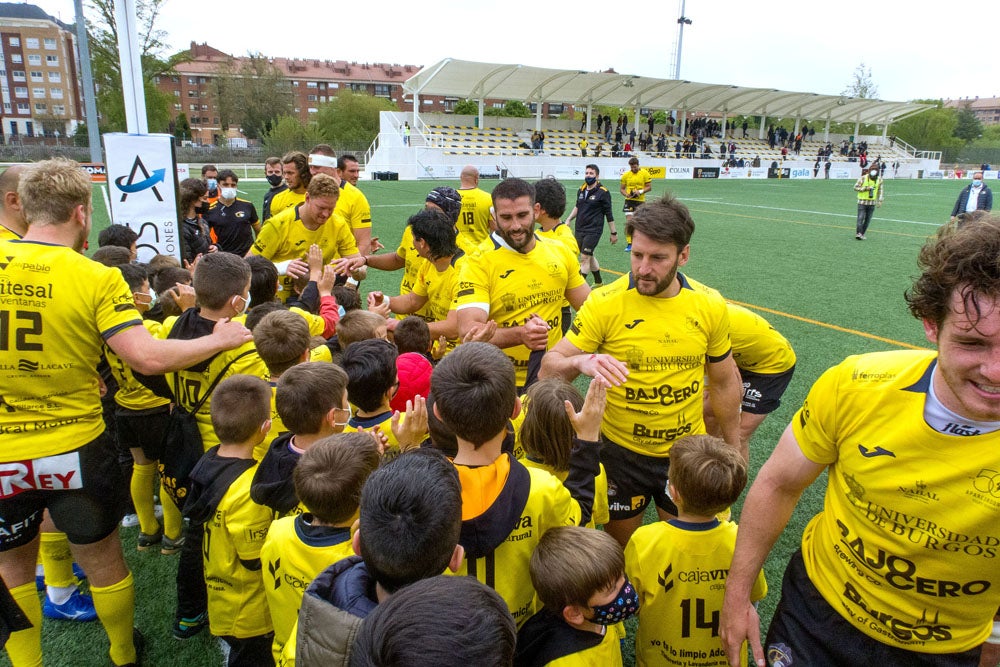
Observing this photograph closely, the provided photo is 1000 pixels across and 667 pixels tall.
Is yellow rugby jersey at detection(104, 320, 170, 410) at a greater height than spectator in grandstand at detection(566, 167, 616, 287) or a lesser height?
lesser

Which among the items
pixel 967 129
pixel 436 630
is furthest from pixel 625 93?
pixel 967 129

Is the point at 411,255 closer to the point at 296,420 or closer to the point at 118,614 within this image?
the point at 296,420

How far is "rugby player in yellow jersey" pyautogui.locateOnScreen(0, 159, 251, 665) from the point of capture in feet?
7.80

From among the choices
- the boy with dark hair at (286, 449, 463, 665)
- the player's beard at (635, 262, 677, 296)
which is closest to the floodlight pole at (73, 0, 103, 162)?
the player's beard at (635, 262, 677, 296)

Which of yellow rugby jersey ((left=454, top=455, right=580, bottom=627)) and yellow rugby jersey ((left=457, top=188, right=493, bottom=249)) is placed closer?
yellow rugby jersey ((left=454, top=455, right=580, bottom=627))

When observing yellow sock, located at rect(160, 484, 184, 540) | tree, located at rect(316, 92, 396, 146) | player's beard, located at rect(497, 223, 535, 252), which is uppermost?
tree, located at rect(316, 92, 396, 146)

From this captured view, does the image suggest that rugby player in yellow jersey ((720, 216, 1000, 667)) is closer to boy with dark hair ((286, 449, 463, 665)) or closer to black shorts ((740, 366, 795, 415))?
boy with dark hair ((286, 449, 463, 665))

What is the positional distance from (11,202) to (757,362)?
424cm

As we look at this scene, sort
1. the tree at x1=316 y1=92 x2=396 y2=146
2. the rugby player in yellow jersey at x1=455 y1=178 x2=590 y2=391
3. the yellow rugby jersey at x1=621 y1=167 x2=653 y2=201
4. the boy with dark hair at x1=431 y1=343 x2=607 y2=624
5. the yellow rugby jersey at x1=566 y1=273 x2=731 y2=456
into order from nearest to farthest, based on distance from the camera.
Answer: the boy with dark hair at x1=431 y1=343 x2=607 y2=624 < the yellow rugby jersey at x1=566 y1=273 x2=731 y2=456 < the rugby player in yellow jersey at x1=455 y1=178 x2=590 y2=391 < the yellow rugby jersey at x1=621 y1=167 x2=653 y2=201 < the tree at x1=316 y1=92 x2=396 y2=146

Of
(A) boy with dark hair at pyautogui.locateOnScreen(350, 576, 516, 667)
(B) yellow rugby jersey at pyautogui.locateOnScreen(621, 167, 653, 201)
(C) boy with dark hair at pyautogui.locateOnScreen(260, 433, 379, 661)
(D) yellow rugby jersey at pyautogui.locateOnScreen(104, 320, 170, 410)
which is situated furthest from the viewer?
(B) yellow rugby jersey at pyautogui.locateOnScreen(621, 167, 653, 201)

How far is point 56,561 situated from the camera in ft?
10.3

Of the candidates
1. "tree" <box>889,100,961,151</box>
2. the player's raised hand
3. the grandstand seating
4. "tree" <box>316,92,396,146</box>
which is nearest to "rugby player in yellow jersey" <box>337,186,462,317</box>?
the player's raised hand

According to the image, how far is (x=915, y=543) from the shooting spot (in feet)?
5.24

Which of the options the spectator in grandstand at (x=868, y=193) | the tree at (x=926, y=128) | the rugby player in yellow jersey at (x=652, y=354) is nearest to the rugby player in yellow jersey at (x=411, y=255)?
the rugby player in yellow jersey at (x=652, y=354)
